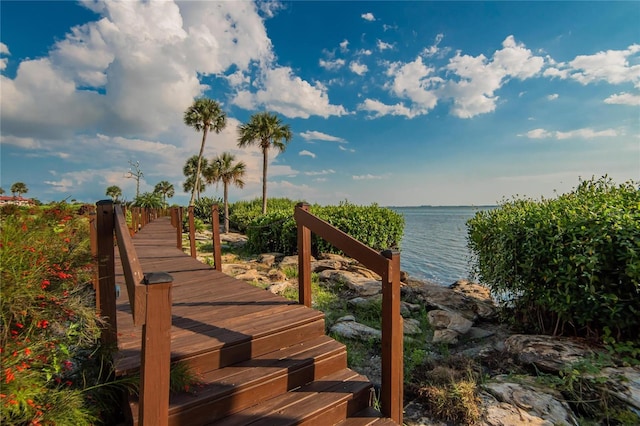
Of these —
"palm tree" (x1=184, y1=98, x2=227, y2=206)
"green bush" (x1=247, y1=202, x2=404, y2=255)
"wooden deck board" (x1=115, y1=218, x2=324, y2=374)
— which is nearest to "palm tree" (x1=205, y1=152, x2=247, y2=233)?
"palm tree" (x1=184, y1=98, x2=227, y2=206)

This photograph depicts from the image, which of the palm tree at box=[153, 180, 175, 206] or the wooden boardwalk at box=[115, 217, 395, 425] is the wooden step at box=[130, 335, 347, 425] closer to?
the wooden boardwalk at box=[115, 217, 395, 425]

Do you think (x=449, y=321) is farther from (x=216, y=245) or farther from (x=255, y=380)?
(x=216, y=245)

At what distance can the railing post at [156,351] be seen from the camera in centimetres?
144

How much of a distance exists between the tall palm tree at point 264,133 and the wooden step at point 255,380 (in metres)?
19.5

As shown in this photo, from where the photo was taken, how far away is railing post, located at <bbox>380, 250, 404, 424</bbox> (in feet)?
7.44

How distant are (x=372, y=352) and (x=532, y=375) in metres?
1.55

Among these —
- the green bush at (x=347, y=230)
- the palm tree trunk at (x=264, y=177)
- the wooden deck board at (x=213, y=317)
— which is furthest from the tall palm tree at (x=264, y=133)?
the wooden deck board at (x=213, y=317)

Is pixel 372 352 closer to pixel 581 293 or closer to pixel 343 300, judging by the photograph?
pixel 343 300

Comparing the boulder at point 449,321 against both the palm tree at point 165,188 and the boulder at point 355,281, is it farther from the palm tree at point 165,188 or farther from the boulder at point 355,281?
the palm tree at point 165,188

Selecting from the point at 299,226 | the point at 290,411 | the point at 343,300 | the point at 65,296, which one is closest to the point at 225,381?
the point at 290,411

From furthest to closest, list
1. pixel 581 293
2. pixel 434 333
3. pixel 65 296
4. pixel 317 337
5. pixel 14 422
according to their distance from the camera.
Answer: pixel 434 333 → pixel 581 293 → pixel 317 337 → pixel 65 296 → pixel 14 422

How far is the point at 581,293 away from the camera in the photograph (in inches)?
130

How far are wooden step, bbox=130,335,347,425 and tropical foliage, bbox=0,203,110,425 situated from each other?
415 millimetres

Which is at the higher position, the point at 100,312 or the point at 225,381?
the point at 100,312
